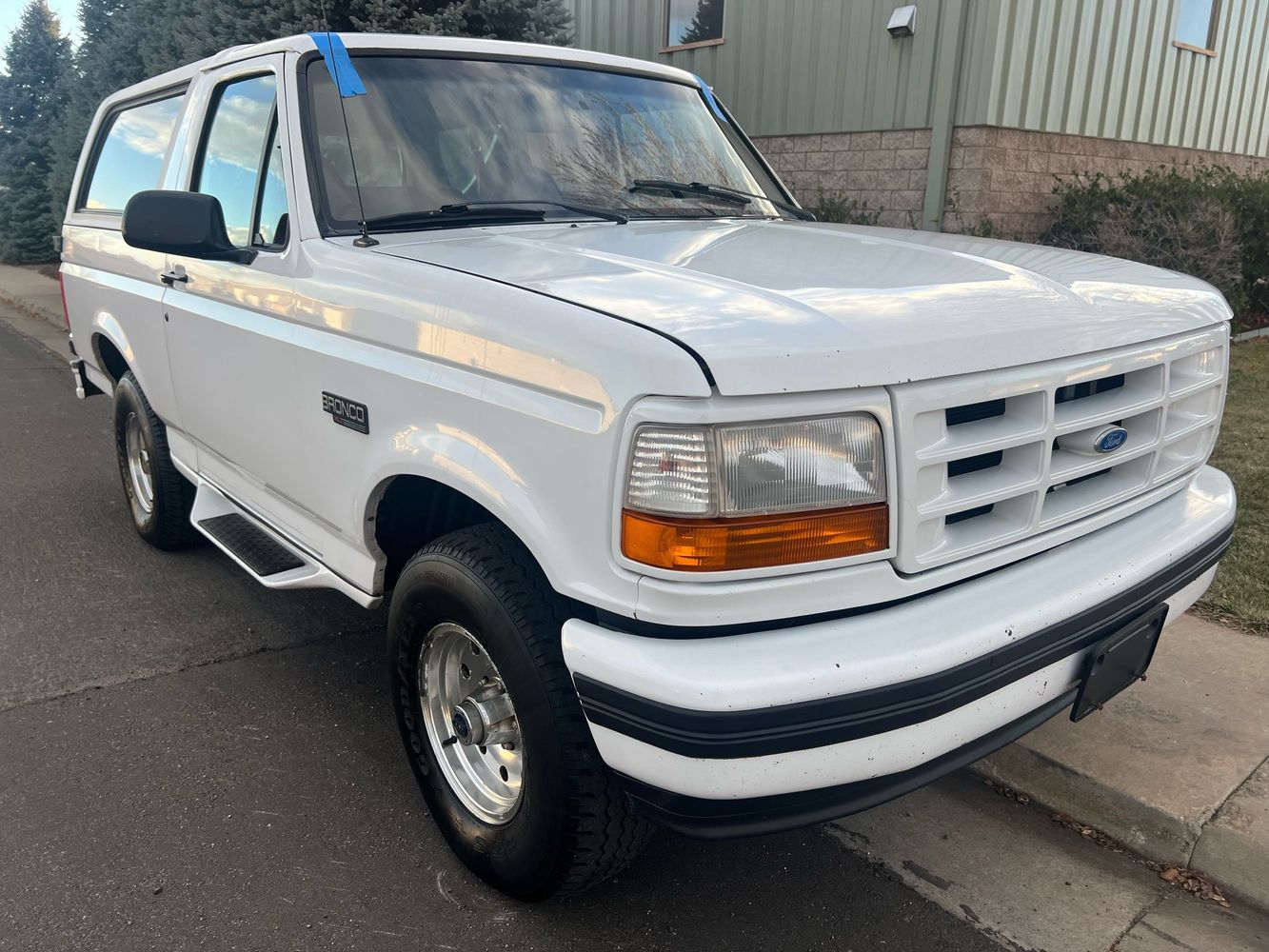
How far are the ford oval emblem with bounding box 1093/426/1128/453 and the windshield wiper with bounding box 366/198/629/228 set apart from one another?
59.5 inches

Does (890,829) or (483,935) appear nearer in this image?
(483,935)

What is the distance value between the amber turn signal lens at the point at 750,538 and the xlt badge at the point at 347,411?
3.36 feet

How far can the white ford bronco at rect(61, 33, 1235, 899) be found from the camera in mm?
1876

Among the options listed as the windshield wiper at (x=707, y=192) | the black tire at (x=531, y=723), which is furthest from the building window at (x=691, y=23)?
the black tire at (x=531, y=723)

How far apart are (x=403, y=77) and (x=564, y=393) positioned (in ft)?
5.54

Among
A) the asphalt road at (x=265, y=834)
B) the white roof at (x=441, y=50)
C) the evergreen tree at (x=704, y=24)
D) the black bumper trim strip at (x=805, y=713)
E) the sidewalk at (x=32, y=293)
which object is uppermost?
the evergreen tree at (x=704, y=24)

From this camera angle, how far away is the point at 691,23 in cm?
1102

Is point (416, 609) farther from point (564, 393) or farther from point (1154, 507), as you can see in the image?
point (1154, 507)

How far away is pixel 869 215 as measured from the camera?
962 cm

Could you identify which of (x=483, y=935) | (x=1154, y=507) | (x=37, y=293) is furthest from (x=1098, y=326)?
(x=37, y=293)

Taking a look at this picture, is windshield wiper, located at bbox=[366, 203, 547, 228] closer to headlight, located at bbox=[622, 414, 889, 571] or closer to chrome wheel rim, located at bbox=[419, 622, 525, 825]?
chrome wheel rim, located at bbox=[419, 622, 525, 825]

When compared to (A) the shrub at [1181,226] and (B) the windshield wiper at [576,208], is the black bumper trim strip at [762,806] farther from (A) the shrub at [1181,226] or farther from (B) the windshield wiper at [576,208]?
(A) the shrub at [1181,226]

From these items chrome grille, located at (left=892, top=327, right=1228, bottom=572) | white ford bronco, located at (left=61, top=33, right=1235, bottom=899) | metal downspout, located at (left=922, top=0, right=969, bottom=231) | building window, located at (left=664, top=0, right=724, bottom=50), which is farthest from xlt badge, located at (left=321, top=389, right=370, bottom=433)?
building window, located at (left=664, top=0, right=724, bottom=50)

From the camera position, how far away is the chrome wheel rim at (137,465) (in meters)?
4.85
